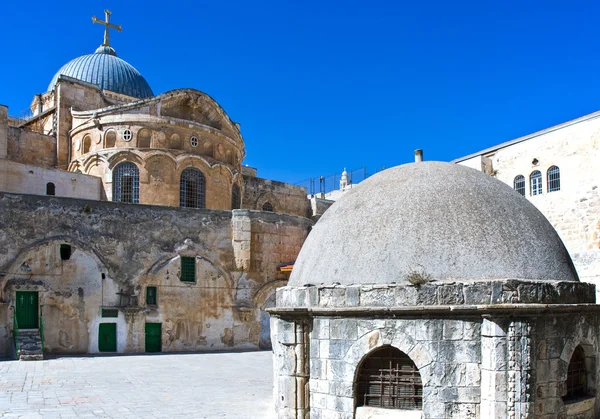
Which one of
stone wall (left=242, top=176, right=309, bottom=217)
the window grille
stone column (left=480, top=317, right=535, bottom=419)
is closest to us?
stone column (left=480, top=317, right=535, bottom=419)

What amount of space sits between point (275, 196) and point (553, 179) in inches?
574

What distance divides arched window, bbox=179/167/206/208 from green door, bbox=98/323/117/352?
7742mm

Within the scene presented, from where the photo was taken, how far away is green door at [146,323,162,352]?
65.5 ft

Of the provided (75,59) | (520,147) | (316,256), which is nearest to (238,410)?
(316,256)

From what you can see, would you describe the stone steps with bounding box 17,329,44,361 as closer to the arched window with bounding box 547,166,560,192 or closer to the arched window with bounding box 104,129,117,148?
the arched window with bounding box 104,129,117,148

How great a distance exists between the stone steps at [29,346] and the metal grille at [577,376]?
47.7 ft

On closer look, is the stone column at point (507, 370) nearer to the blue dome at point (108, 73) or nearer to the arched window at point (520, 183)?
the arched window at point (520, 183)

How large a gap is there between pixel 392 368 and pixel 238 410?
3.61 metres

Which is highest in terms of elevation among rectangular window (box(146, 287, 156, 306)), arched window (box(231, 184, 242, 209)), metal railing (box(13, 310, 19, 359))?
arched window (box(231, 184, 242, 209))

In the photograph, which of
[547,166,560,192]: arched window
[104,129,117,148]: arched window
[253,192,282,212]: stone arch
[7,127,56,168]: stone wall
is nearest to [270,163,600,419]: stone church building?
[547,166,560,192]: arched window

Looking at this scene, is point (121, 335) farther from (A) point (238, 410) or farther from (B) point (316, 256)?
(B) point (316, 256)

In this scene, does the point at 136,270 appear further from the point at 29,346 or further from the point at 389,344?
the point at 389,344

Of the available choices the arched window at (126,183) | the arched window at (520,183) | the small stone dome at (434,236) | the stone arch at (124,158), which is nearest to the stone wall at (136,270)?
the arched window at (126,183)

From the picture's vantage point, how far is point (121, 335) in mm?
19516
